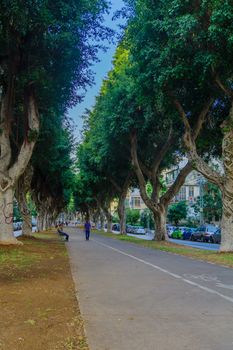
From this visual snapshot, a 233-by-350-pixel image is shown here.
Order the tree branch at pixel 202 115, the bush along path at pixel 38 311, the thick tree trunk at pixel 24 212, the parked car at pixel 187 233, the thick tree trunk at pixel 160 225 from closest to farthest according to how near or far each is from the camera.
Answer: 1. the bush along path at pixel 38 311
2. the tree branch at pixel 202 115
3. the thick tree trunk at pixel 24 212
4. the thick tree trunk at pixel 160 225
5. the parked car at pixel 187 233

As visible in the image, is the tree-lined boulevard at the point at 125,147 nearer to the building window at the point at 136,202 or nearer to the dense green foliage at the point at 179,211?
the dense green foliage at the point at 179,211

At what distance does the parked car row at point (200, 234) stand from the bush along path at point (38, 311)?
37227 millimetres

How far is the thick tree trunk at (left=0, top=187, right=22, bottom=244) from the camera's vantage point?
2058 cm

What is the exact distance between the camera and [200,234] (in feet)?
175

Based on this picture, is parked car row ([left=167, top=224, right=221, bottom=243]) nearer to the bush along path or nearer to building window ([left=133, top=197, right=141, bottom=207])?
the bush along path

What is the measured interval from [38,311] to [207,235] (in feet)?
148

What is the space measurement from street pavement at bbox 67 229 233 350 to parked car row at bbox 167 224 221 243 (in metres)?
35.3

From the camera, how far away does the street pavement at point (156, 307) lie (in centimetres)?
616

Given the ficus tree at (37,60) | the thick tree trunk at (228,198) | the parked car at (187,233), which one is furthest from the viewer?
the parked car at (187,233)

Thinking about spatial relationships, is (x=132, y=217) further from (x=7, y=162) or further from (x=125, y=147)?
(x=7, y=162)

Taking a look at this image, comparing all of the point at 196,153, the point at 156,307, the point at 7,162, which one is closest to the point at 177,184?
the point at 196,153

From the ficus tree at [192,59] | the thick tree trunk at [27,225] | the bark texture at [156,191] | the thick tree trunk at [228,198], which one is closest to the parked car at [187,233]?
the bark texture at [156,191]

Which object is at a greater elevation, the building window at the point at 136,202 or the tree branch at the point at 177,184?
the building window at the point at 136,202

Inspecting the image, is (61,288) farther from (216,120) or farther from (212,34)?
(216,120)
